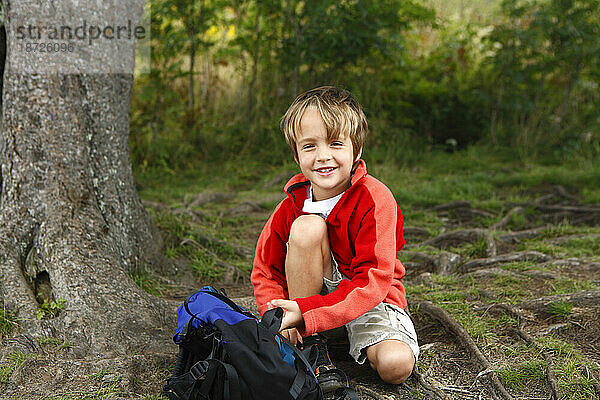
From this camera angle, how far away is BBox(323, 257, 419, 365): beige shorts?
2555 mm

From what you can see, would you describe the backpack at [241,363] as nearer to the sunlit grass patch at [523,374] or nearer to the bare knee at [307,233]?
the bare knee at [307,233]

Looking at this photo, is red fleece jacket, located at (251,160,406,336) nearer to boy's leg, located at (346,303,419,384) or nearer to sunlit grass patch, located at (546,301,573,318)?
boy's leg, located at (346,303,419,384)

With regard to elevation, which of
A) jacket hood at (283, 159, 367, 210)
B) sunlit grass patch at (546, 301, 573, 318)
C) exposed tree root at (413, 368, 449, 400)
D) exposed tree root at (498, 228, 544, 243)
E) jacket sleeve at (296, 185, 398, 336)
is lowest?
exposed tree root at (413, 368, 449, 400)

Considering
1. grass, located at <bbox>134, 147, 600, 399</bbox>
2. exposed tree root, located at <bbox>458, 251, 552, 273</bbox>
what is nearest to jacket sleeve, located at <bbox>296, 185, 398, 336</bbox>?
grass, located at <bbox>134, 147, 600, 399</bbox>

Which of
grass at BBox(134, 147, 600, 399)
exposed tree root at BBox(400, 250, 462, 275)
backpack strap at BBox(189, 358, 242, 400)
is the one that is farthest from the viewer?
exposed tree root at BBox(400, 250, 462, 275)

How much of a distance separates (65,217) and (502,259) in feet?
9.77

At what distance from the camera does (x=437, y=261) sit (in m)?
4.21

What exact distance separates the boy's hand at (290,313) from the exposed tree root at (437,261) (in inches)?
72.9

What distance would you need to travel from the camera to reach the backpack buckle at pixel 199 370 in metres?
2.15

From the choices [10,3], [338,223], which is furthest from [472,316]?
[10,3]

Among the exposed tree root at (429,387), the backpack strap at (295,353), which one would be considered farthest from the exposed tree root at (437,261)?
the backpack strap at (295,353)

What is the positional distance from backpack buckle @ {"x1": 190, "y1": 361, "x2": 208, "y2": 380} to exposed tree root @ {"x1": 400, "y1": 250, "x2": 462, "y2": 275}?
2306mm

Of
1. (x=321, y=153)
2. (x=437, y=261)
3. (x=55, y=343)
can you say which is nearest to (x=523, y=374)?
(x=321, y=153)

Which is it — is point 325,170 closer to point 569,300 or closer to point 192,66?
point 569,300
